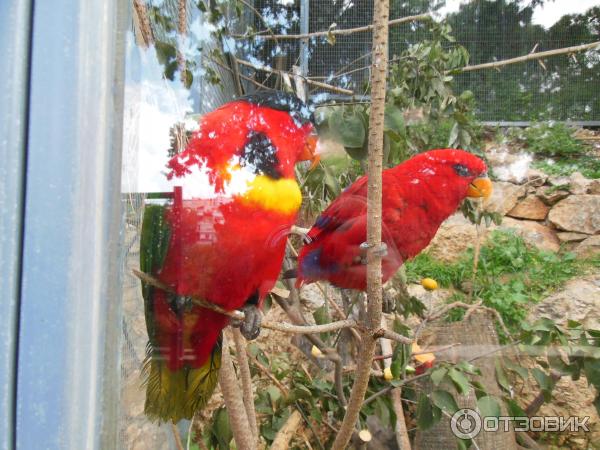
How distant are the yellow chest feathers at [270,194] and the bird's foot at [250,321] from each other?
0.53 ft

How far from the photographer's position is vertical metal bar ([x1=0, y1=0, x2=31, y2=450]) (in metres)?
0.25

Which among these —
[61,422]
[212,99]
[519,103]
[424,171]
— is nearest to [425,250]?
[424,171]

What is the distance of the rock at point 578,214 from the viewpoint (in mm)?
614

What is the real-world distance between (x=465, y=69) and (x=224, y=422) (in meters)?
0.71

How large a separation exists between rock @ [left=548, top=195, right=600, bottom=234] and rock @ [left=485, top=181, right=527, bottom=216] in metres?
0.05

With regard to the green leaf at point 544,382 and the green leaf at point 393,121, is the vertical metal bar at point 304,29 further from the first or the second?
the green leaf at point 544,382

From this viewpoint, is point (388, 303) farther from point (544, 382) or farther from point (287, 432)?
point (287, 432)

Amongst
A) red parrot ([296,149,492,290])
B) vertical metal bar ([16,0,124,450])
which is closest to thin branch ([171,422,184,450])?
red parrot ([296,149,492,290])

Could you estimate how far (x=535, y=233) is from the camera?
65 centimetres

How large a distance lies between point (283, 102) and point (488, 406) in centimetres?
52

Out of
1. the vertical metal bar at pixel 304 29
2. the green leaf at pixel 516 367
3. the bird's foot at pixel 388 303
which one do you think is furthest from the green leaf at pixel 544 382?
the vertical metal bar at pixel 304 29

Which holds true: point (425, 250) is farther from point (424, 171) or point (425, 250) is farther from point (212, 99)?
point (212, 99)

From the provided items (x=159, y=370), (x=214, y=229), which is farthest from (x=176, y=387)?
(x=214, y=229)

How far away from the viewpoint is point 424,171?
0.65 meters
